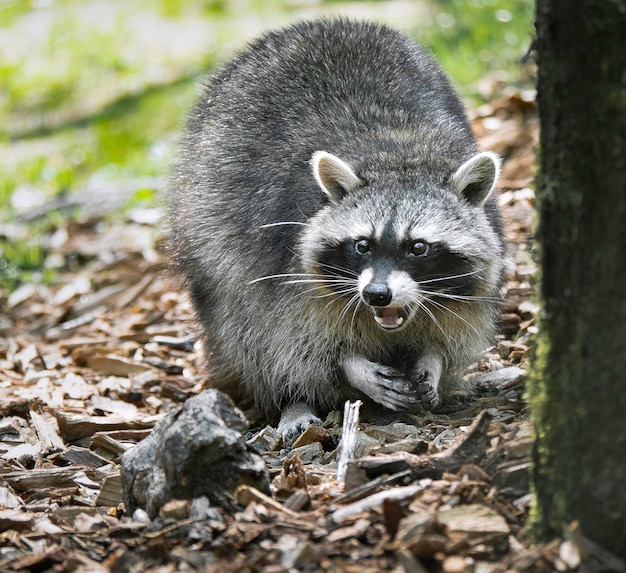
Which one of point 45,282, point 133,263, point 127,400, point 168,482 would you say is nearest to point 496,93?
point 133,263

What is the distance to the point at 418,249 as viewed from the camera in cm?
442

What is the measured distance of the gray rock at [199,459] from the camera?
308 cm

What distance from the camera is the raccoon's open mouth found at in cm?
443

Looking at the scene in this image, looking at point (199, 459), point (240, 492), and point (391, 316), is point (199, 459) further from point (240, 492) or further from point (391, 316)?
point (391, 316)

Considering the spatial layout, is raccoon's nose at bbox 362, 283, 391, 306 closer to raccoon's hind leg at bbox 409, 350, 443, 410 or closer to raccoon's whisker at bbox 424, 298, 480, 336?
raccoon's whisker at bbox 424, 298, 480, 336

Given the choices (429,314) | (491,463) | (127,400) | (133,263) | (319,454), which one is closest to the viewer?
(491,463)

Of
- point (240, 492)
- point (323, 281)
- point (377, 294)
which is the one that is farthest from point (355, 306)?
point (240, 492)

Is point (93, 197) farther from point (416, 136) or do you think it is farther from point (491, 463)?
point (491, 463)

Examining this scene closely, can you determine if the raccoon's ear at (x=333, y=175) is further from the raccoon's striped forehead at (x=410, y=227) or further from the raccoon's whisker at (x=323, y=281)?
the raccoon's whisker at (x=323, y=281)

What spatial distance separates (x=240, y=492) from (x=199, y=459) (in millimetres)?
175

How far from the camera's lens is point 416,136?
4.95 metres

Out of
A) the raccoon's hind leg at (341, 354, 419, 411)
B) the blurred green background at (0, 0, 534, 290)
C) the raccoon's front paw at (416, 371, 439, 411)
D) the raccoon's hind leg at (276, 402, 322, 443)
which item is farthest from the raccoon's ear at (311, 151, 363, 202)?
the blurred green background at (0, 0, 534, 290)

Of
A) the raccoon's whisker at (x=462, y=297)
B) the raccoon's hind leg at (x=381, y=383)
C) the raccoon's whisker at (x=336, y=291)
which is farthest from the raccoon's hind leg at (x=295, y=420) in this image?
the raccoon's whisker at (x=462, y=297)

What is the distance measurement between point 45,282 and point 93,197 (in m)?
1.41
